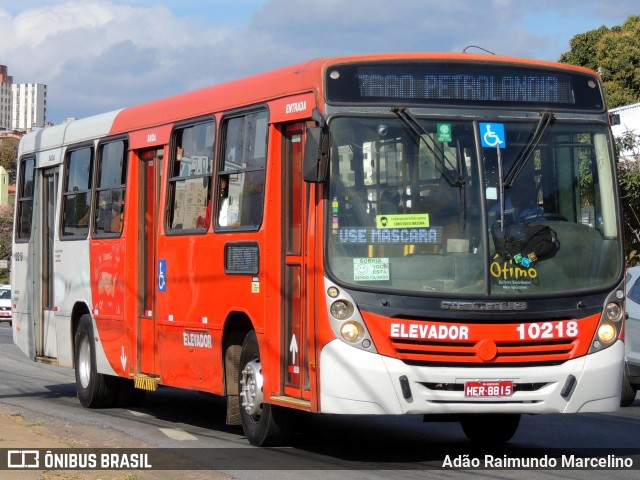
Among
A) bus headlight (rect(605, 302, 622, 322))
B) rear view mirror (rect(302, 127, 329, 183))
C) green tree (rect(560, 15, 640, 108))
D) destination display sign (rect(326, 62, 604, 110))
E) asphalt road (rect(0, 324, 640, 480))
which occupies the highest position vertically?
green tree (rect(560, 15, 640, 108))

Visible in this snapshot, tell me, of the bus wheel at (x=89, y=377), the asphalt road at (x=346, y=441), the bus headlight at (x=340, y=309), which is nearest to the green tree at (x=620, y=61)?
the asphalt road at (x=346, y=441)

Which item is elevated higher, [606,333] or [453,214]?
[453,214]

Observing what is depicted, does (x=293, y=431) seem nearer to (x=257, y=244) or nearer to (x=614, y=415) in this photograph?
(x=257, y=244)

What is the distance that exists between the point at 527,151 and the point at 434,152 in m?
0.80

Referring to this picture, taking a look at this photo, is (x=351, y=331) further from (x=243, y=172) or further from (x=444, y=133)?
(x=243, y=172)

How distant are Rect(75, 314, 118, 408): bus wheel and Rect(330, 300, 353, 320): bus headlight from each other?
250 inches

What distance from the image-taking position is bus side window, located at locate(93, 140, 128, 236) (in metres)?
15.1

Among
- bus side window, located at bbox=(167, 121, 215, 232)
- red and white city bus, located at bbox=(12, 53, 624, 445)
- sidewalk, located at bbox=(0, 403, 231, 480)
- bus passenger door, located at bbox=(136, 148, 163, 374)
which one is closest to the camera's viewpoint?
sidewalk, located at bbox=(0, 403, 231, 480)

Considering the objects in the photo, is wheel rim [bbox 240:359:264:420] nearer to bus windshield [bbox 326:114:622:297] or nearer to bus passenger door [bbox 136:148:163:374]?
bus windshield [bbox 326:114:622:297]

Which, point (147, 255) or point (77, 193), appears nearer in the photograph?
point (147, 255)

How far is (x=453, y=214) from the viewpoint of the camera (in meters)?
10.2

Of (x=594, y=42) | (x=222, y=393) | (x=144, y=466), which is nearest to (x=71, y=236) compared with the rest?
(x=222, y=393)

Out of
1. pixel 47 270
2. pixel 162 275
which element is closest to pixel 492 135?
pixel 162 275

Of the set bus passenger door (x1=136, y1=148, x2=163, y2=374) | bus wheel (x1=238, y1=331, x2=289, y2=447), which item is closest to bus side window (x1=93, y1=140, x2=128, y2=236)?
bus passenger door (x1=136, y1=148, x2=163, y2=374)
